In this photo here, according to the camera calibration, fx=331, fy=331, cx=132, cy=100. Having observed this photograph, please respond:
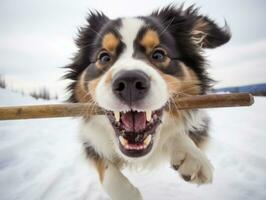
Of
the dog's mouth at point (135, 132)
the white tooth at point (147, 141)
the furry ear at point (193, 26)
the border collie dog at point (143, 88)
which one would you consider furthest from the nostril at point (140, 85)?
the furry ear at point (193, 26)

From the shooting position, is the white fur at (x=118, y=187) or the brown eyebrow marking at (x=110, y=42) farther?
the brown eyebrow marking at (x=110, y=42)

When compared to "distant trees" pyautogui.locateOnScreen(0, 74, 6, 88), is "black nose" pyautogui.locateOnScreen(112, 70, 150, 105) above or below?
above

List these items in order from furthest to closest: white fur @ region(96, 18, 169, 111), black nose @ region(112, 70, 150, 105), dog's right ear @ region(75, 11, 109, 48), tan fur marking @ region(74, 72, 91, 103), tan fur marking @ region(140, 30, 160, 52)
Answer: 1. dog's right ear @ region(75, 11, 109, 48)
2. tan fur marking @ region(74, 72, 91, 103)
3. tan fur marking @ region(140, 30, 160, 52)
4. white fur @ region(96, 18, 169, 111)
5. black nose @ region(112, 70, 150, 105)

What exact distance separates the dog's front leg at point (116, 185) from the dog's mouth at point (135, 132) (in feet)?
1.10

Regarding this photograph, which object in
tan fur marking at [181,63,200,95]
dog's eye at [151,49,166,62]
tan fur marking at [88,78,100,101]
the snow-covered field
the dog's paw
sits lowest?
the snow-covered field

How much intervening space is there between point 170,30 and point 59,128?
8.63 feet

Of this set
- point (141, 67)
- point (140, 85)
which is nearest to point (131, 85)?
point (140, 85)

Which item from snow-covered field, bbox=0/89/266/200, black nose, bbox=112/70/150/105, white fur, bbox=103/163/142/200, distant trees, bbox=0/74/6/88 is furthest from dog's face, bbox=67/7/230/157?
distant trees, bbox=0/74/6/88

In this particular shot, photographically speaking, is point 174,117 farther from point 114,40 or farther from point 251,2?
point 251,2

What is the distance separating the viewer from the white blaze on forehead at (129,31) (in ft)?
7.43

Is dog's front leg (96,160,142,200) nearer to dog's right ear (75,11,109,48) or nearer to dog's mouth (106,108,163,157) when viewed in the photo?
dog's mouth (106,108,163,157)

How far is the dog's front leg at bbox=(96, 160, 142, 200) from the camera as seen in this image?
2195 millimetres

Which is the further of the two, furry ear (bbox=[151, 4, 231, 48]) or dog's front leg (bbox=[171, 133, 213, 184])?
furry ear (bbox=[151, 4, 231, 48])

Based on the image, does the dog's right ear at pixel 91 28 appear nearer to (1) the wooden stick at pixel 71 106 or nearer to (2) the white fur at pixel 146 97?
(2) the white fur at pixel 146 97
